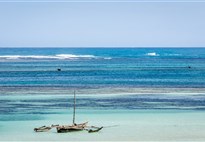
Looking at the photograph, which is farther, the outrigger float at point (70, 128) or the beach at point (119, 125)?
the outrigger float at point (70, 128)

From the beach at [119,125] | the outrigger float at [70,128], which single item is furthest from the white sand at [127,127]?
the outrigger float at [70,128]

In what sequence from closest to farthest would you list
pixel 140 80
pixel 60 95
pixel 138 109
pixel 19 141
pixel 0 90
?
pixel 19 141 < pixel 138 109 < pixel 60 95 < pixel 0 90 < pixel 140 80

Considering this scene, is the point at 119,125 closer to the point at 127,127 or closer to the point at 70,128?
the point at 127,127

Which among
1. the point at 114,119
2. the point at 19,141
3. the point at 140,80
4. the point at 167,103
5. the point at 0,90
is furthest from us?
the point at 140,80

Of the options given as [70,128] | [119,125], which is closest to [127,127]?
[119,125]

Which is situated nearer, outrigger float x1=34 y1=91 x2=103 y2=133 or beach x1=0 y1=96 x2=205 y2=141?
beach x1=0 y1=96 x2=205 y2=141

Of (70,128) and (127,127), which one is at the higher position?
(70,128)

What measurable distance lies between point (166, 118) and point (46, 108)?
299 inches

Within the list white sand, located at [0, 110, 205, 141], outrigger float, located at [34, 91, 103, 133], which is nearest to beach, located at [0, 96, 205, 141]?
white sand, located at [0, 110, 205, 141]

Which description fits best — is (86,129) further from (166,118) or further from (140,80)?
(140,80)

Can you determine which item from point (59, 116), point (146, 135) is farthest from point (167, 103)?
point (146, 135)

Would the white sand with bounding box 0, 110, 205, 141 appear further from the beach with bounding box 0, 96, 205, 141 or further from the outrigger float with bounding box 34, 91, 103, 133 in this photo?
the outrigger float with bounding box 34, 91, 103, 133

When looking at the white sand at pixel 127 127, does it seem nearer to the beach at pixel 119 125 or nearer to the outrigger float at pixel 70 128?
the beach at pixel 119 125

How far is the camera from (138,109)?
32594 millimetres
